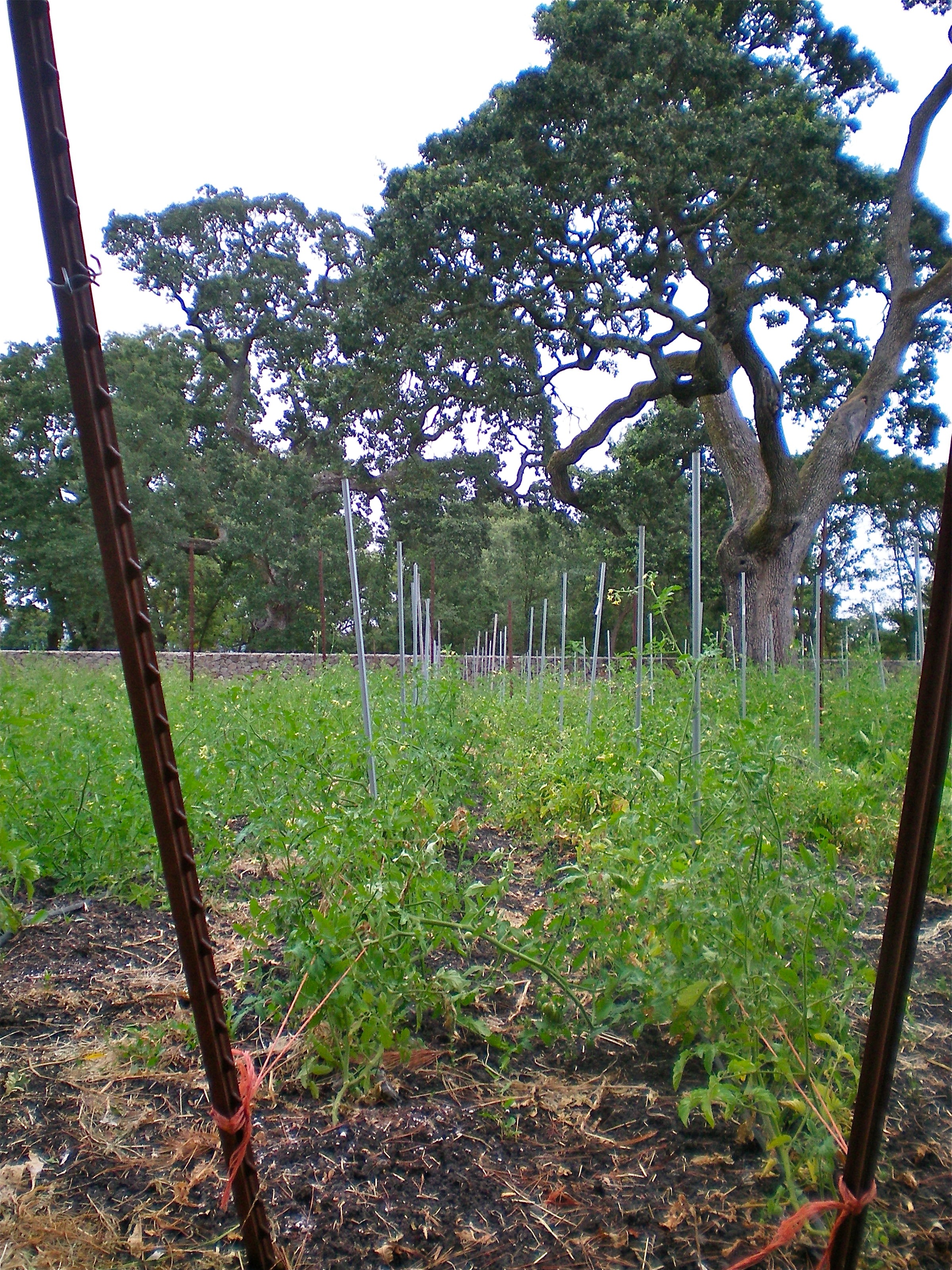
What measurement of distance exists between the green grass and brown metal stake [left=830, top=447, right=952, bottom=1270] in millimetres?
475

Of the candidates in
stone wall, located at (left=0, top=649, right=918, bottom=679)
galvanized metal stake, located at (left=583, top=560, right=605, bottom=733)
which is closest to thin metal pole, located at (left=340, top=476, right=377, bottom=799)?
galvanized metal stake, located at (left=583, top=560, right=605, bottom=733)

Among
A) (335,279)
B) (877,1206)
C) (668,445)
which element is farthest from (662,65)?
(335,279)

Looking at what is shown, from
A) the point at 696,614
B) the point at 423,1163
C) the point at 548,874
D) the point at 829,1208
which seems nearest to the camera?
the point at 829,1208

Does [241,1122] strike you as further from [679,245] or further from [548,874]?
[679,245]

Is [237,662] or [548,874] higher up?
[237,662]

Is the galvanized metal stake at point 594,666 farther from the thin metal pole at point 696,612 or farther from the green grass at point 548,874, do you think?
the thin metal pole at point 696,612

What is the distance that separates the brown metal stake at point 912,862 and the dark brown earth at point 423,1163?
0.62 m

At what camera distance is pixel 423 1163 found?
1.82 metres

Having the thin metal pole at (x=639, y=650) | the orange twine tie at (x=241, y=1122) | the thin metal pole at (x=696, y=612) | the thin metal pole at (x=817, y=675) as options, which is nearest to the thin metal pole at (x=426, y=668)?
the thin metal pole at (x=639, y=650)

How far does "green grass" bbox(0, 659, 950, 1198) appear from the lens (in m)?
1.92

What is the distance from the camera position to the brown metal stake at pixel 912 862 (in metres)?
1.02

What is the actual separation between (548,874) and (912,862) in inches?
88.6

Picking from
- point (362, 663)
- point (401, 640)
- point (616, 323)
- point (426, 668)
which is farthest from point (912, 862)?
point (616, 323)

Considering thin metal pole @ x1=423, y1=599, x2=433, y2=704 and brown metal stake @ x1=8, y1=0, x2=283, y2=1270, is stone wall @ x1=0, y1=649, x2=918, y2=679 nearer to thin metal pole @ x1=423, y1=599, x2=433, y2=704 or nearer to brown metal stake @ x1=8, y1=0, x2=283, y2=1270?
thin metal pole @ x1=423, y1=599, x2=433, y2=704
